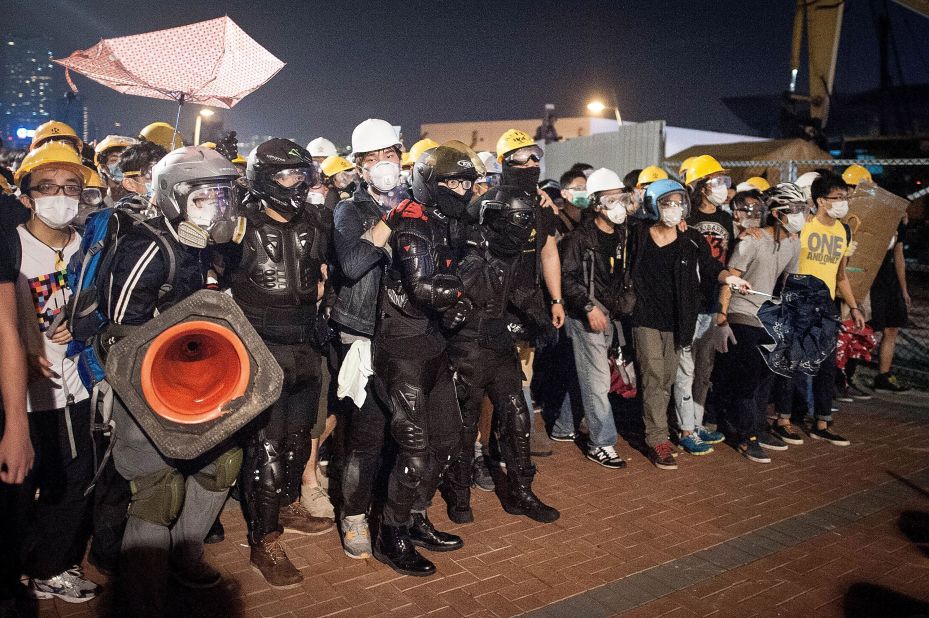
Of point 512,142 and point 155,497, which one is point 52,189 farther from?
point 512,142

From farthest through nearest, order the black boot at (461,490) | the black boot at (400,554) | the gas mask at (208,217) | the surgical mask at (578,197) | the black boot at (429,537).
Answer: the surgical mask at (578,197), the black boot at (461,490), the black boot at (429,537), the black boot at (400,554), the gas mask at (208,217)

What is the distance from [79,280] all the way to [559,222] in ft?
16.2

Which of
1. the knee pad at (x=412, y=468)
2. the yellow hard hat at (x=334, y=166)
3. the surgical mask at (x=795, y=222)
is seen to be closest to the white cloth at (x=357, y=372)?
the knee pad at (x=412, y=468)

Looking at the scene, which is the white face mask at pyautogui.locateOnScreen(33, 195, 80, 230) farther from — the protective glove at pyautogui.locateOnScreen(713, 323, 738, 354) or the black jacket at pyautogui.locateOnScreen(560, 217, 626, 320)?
the protective glove at pyautogui.locateOnScreen(713, 323, 738, 354)

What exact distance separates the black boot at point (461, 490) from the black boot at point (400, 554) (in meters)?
0.69

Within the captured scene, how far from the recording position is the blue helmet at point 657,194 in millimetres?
6355

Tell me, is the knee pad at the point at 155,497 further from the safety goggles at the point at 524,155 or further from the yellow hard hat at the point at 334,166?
the yellow hard hat at the point at 334,166

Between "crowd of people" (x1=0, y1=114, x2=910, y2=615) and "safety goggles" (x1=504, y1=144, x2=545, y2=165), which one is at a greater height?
"safety goggles" (x1=504, y1=144, x2=545, y2=165)

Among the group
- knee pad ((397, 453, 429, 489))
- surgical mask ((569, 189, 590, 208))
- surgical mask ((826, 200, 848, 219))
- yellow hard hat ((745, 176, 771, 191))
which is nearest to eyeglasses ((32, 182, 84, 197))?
knee pad ((397, 453, 429, 489))

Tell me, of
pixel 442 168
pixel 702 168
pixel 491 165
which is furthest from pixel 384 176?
pixel 702 168

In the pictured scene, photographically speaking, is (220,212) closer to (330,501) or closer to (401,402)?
(401,402)

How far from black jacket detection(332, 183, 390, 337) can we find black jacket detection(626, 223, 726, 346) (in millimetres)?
2807

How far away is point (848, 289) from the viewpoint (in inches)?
301

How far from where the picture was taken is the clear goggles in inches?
141
